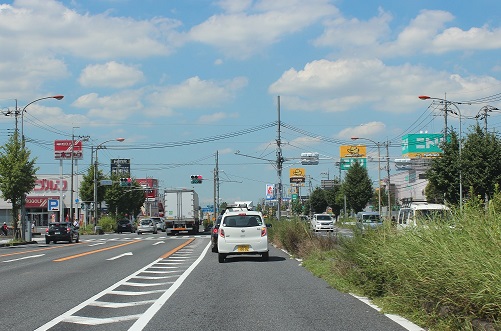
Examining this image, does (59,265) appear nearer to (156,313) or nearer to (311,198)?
(156,313)

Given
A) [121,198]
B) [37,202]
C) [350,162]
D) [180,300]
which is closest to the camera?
[180,300]

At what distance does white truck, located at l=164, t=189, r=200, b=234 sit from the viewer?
55594 millimetres

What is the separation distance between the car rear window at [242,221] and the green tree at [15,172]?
24.3 m

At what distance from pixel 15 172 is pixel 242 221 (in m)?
24.7

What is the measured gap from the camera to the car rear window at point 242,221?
22.7 metres

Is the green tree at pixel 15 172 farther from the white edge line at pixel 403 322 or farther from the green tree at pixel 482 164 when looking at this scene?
the white edge line at pixel 403 322

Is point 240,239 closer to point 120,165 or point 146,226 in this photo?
point 146,226

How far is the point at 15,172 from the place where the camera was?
4228cm

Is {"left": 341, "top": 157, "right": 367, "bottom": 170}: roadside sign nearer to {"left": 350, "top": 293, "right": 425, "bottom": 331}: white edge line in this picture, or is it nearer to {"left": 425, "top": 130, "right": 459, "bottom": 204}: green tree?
{"left": 425, "top": 130, "right": 459, "bottom": 204}: green tree

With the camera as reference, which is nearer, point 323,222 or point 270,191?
point 323,222

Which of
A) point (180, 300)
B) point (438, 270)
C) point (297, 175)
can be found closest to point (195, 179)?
point (297, 175)

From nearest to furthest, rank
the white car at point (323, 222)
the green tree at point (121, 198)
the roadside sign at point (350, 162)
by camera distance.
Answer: the white car at point (323, 222) → the roadside sign at point (350, 162) → the green tree at point (121, 198)

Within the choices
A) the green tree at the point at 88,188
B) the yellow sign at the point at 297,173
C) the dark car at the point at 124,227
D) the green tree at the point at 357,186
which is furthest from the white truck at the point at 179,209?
the yellow sign at the point at 297,173

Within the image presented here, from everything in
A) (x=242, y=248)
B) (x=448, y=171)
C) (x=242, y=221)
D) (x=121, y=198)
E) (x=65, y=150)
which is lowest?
(x=242, y=248)
